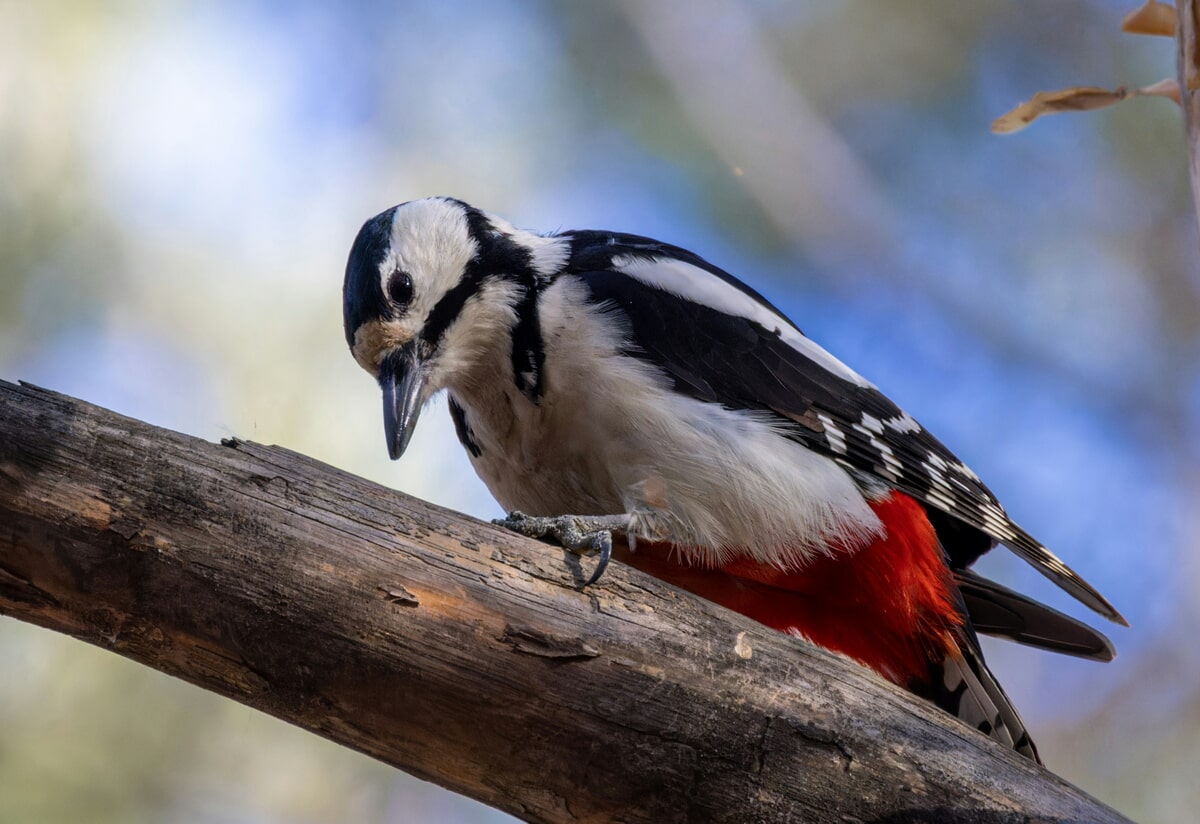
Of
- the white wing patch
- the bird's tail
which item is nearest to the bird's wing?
the white wing patch

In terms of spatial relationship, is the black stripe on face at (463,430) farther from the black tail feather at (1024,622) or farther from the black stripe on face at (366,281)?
the black tail feather at (1024,622)

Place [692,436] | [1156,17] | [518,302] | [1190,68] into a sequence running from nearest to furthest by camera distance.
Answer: [1190,68] → [1156,17] → [692,436] → [518,302]

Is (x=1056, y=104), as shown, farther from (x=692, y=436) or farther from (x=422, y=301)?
(x=422, y=301)

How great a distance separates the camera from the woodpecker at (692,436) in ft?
8.29

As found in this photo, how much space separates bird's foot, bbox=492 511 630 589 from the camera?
7.07 feet

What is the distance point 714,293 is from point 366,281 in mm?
833

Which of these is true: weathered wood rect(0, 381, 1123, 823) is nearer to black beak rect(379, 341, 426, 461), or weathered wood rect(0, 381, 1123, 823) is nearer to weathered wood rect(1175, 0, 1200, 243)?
black beak rect(379, 341, 426, 461)

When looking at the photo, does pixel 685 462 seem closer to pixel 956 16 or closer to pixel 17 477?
pixel 17 477

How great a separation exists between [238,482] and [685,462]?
3.17 ft

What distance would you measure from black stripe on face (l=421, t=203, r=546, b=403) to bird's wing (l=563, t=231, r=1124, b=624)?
13 centimetres

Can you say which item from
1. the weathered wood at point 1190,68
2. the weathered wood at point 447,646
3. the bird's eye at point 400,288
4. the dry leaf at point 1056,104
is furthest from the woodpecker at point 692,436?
the weathered wood at point 1190,68

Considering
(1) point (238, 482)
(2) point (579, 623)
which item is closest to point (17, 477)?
(1) point (238, 482)

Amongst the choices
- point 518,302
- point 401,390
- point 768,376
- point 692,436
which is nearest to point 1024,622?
point 768,376

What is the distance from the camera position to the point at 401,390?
2.55 metres
